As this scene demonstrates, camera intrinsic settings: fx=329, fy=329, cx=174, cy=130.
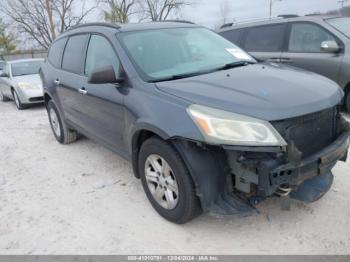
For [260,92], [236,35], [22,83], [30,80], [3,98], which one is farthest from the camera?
[3,98]

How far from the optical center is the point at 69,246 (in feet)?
9.16

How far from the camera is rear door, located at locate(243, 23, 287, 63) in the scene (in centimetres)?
613

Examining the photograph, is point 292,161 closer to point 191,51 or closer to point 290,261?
point 290,261

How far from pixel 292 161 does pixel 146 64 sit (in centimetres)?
165

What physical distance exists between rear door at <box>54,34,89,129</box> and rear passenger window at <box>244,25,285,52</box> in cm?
361

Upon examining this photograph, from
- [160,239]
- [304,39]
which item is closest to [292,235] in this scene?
[160,239]

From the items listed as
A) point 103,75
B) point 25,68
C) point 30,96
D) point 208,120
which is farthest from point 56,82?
point 25,68

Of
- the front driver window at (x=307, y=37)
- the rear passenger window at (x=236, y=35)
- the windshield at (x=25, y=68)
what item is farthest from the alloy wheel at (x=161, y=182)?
the windshield at (x=25, y=68)

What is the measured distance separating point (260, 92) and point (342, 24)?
409cm

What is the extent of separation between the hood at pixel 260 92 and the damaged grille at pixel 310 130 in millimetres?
66

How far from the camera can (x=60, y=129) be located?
539cm

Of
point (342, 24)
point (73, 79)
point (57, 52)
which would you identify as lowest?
point (73, 79)

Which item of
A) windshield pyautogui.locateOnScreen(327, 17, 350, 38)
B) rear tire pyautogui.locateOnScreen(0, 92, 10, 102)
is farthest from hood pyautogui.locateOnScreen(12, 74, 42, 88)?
windshield pyautogui.locateOnScreen(327, 17, 350, 38)

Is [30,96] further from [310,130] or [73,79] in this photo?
[310,130]
